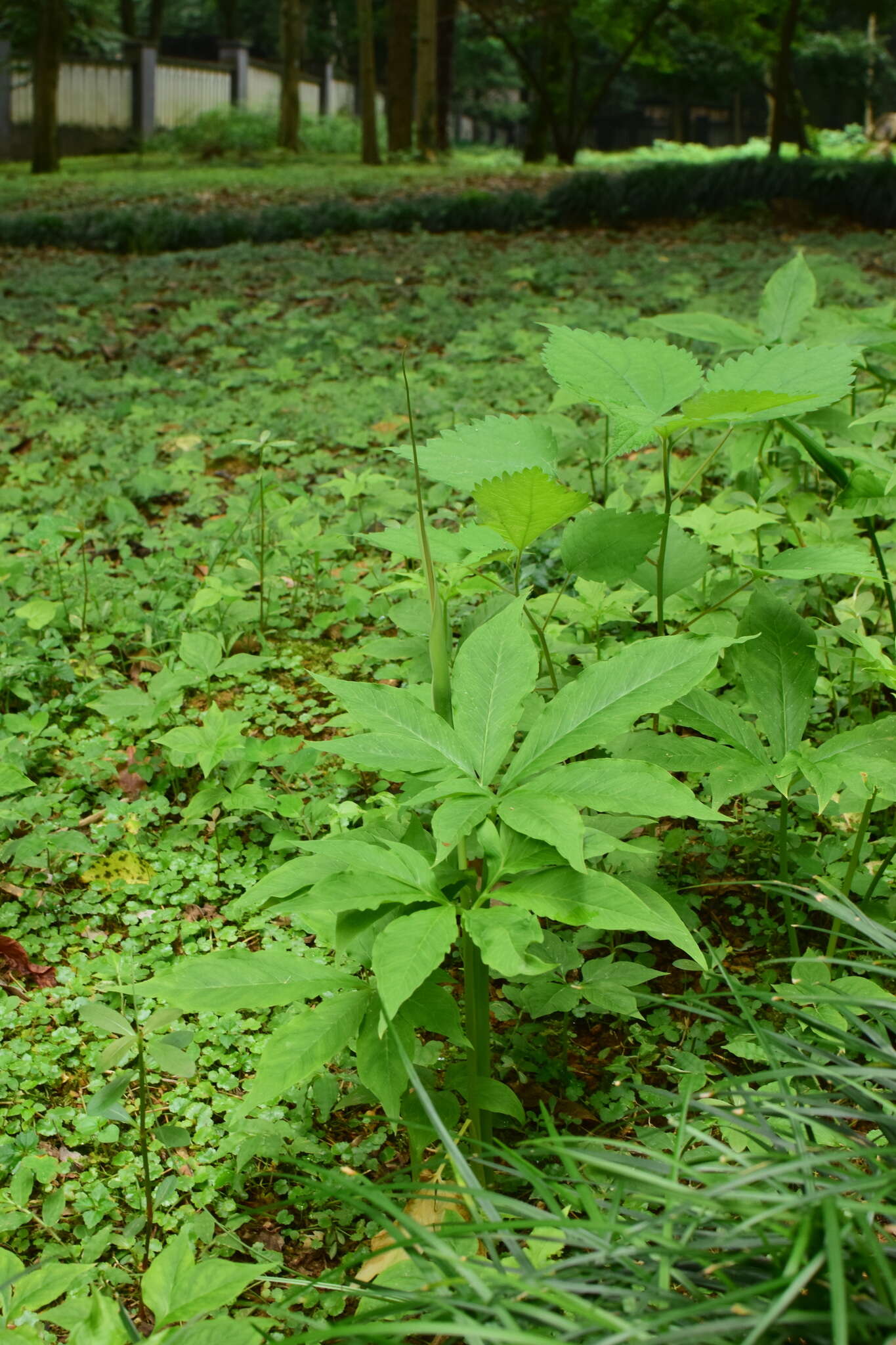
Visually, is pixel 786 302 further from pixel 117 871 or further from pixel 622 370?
pixel 117 871

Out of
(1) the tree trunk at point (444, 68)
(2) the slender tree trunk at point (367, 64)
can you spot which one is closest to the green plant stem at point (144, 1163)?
(2) the slender tree trunk at point (367, 64)

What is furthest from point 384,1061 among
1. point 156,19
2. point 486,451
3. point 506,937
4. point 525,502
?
point 156,19

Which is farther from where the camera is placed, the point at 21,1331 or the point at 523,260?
the point at 523,260

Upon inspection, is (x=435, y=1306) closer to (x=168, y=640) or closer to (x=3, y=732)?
(x=3, y=732)

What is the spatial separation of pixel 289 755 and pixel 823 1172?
54.7 inches

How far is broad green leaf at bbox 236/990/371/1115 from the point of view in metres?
1.12

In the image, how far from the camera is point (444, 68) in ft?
73.7

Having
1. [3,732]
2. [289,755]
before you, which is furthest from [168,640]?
[289,755]

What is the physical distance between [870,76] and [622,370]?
39.9m

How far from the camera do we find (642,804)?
1.20 metres

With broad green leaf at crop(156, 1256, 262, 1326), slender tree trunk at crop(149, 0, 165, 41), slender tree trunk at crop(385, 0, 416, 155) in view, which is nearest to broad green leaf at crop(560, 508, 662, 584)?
broad green leaf at crop(156, 1256, 262, 1326)

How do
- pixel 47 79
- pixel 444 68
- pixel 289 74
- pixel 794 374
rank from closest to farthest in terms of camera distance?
pixel 794 374 → pixel 47 79 → pixel 289 74 → pixel 444 68

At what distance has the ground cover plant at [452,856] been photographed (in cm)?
111

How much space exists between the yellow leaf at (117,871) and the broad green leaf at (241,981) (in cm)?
76
